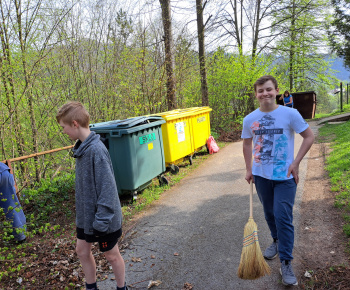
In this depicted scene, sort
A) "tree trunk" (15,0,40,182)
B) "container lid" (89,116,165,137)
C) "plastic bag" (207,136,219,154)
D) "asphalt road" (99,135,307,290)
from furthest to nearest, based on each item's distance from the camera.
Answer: "plastic bag" (207,136,219,154)
"tree trunk" (15,0,40,182)
"container lid" (89,116,165,137)
"asphalt road" (99,135,307,290)

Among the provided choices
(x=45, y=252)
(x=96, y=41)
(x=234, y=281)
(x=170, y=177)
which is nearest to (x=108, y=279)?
(x=45, y=252)

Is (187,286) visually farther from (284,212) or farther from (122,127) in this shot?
(122,127)

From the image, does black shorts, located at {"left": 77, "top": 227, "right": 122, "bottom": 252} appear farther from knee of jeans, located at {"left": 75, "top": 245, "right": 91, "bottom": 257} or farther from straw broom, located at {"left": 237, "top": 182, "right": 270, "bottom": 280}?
straw broom, located at {"left": 237, "top": 182, "right": 270, "bottom": 280}

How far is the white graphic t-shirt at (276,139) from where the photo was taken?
2.56 m

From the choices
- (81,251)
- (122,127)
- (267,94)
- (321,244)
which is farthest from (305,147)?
A: (122,127)

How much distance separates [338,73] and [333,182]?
25.4 meters

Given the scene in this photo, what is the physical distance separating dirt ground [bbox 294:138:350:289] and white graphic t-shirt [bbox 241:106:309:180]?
105 cm

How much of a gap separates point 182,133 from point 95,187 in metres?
5.43

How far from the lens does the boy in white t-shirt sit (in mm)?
2555

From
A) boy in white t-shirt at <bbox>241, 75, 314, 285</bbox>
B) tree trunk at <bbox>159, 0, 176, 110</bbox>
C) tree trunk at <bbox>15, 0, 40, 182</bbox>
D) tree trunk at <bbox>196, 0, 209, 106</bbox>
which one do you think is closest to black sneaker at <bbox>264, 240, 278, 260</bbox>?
boy in white t-shirt at <bbox>241, 75, 314, 285</bbox>

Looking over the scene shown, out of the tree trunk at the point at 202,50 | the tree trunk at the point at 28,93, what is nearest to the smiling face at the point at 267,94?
the tree trunk at the point at 28,93

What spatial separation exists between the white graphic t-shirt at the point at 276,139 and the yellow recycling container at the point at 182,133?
4.19 m

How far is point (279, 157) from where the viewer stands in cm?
259

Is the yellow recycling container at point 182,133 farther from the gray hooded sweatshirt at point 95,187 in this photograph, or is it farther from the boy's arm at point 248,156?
the gray hooded sweatshirt at point 95,187
